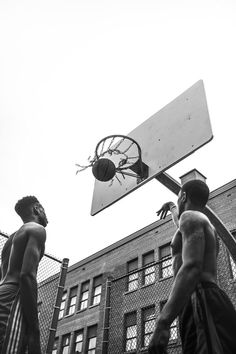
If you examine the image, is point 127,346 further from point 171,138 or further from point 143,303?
point 171,138

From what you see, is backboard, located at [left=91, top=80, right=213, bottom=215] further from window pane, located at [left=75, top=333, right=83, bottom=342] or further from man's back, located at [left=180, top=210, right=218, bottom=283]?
window pane, located at [left=75, top=333, right=83, bottom=342]

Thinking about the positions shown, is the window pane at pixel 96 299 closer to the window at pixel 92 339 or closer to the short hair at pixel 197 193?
the window at pixel 92 339

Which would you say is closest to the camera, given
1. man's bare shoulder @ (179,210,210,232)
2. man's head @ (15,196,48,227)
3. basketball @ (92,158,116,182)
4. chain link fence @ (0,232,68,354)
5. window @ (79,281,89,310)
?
man's bare shoulder @ (179,210,210,232)

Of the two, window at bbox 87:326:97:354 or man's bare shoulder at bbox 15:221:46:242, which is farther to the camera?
window at bbox 87:326:97:354

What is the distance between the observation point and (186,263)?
7.97 ft

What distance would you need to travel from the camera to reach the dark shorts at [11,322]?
2.71 m

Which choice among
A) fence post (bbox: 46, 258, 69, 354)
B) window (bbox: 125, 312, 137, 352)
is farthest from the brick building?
fence post (bbox: 46, 258, 69, 354)

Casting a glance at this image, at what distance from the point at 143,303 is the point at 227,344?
704 inches

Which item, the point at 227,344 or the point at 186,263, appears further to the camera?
the point at 186,263

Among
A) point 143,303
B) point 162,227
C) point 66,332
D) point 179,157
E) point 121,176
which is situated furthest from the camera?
point 66,332

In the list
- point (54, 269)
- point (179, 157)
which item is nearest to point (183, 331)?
point (179, 157)

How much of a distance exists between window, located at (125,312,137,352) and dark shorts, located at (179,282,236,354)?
16247 millimetres

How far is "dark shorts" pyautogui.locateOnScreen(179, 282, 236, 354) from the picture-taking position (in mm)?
2197

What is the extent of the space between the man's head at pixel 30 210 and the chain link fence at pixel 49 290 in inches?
91.0
